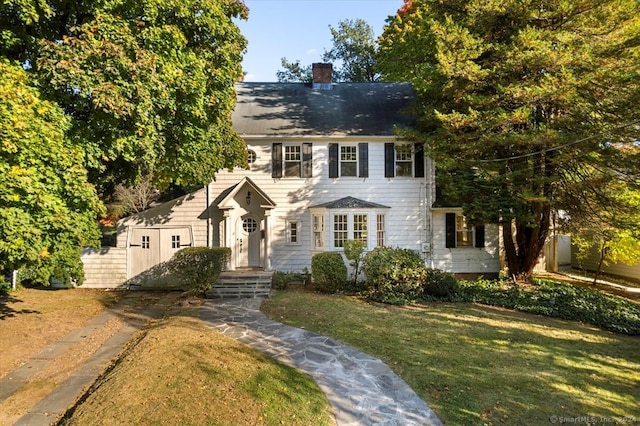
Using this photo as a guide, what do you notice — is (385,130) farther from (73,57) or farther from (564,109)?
(73,57)

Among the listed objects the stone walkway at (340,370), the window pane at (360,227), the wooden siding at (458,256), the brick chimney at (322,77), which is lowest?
the stone walkway at (340,370)

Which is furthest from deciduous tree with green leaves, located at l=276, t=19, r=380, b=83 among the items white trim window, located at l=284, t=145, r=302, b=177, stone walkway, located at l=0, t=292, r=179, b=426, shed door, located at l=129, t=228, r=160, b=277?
stone walkway, located at l=0, t=292, r=179, b=426

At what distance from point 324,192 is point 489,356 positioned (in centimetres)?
886

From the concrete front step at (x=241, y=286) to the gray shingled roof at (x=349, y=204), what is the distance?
3552 mm

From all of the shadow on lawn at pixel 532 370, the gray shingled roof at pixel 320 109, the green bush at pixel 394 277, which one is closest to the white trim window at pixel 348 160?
the gray shingled roof at pixel 320 109

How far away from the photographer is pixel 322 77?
17281 mm

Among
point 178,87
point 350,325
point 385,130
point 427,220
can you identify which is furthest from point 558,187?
point 178,87

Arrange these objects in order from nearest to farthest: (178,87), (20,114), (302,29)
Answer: (20,114), (178,87), (302,29)

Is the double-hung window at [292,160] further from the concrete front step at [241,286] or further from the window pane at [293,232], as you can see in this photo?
the concrete front step at [241,286]

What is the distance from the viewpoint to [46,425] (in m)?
4.72

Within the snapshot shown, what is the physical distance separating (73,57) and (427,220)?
12.5 metres

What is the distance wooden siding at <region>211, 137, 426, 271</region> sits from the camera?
14.2 meters

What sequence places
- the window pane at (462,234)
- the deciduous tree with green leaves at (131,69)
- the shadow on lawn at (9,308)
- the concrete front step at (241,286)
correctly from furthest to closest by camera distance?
the window pane at (462,234), the concrete front step at (241,286), the shadow on lawn at (9,308), the deciduous tree with green leaves at (131,69)

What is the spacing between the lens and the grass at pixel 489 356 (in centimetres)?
513
